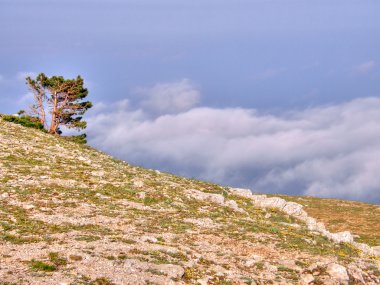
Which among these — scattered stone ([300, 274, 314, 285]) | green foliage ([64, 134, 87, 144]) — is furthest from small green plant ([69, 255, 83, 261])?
green foliage ([64, 134, 87, 144])

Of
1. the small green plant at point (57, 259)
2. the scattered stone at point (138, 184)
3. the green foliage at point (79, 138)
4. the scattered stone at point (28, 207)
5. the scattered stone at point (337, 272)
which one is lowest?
the small green plant at point (57, 259)

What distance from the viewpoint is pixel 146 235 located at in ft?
71.5

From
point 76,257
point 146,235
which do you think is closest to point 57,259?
point 76,257

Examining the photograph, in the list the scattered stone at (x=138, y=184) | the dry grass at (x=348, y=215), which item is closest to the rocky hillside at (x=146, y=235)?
the scattered stone at (x=138, y=184)

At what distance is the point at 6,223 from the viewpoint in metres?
21.5

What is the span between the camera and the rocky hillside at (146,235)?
17.2m

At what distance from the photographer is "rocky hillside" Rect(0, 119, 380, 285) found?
678 inches

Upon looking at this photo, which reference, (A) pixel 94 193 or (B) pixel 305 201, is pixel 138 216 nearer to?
(A) pixel 94 193

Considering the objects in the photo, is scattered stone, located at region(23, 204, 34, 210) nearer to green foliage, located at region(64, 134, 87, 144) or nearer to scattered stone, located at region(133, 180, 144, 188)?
scattered stone, located at region(133, 180, 144, 188)

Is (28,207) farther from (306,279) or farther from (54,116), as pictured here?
(54,116)

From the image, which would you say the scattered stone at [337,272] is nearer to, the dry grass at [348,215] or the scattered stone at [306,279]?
the scattered stone at [306,279]

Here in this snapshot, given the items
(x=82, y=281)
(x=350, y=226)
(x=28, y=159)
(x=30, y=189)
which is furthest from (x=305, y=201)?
(x=82, y=281)

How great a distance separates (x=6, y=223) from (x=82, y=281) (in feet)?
26.5

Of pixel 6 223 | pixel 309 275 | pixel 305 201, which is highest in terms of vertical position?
pixel 305 201
